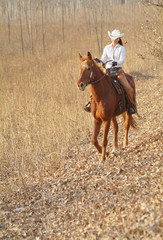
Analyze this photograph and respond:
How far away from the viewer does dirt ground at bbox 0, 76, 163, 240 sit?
4.00 meters

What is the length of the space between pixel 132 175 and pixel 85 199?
91 centimetres

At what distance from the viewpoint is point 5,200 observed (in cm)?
582

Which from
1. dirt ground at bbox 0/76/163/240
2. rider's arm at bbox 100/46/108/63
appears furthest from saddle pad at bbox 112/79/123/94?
dirt ground at bbox 0/76/163/240

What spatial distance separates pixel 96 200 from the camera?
→ 5062mm

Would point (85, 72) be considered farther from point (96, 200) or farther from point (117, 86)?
point (96, 200)

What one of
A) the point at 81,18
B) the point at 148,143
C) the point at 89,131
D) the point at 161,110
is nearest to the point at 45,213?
the point at 148,143

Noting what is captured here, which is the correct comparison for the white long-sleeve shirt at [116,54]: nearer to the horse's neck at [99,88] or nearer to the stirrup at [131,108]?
the horse's neck at [99,88]

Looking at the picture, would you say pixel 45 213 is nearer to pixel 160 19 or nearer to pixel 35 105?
pixel 35 105

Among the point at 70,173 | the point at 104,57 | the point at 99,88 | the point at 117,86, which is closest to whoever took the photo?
the point at 99,88

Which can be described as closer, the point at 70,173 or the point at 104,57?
the point at 70,173

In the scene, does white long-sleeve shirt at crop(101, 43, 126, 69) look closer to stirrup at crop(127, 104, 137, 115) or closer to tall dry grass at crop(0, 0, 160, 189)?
stirrup at crop(127, 104, 137, 115)

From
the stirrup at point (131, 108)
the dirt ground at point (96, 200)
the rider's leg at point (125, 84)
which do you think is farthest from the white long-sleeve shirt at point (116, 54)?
the dirt ground at point (96, 200)

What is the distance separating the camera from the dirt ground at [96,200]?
3996mm

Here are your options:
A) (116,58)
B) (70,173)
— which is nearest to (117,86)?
(116,58)
